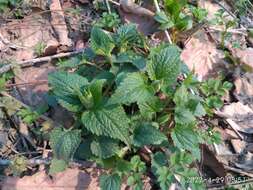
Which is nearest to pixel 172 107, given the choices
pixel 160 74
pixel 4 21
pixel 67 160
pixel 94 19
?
pixel 160 74

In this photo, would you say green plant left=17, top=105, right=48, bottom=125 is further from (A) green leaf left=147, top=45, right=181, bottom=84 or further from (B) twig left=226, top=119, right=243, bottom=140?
(B) twig left=226, top=119, right=243, bottom=140

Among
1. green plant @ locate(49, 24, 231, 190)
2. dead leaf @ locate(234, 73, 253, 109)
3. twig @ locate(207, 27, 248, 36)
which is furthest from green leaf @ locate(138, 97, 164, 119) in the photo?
twig @ locate(207, 27, 248, 36)

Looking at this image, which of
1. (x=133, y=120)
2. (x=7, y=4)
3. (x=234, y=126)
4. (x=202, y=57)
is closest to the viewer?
(x=133, y=120)

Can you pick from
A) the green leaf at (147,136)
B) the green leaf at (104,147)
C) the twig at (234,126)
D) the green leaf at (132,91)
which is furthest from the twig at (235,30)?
the green leaf at (104,147)

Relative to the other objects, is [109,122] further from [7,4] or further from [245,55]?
[7,4]

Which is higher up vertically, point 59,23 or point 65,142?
point 59,23

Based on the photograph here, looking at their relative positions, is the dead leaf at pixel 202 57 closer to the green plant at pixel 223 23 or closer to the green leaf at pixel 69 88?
the green plant at pixel 223 23

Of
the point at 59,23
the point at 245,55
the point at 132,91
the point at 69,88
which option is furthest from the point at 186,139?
the point at 59,23
